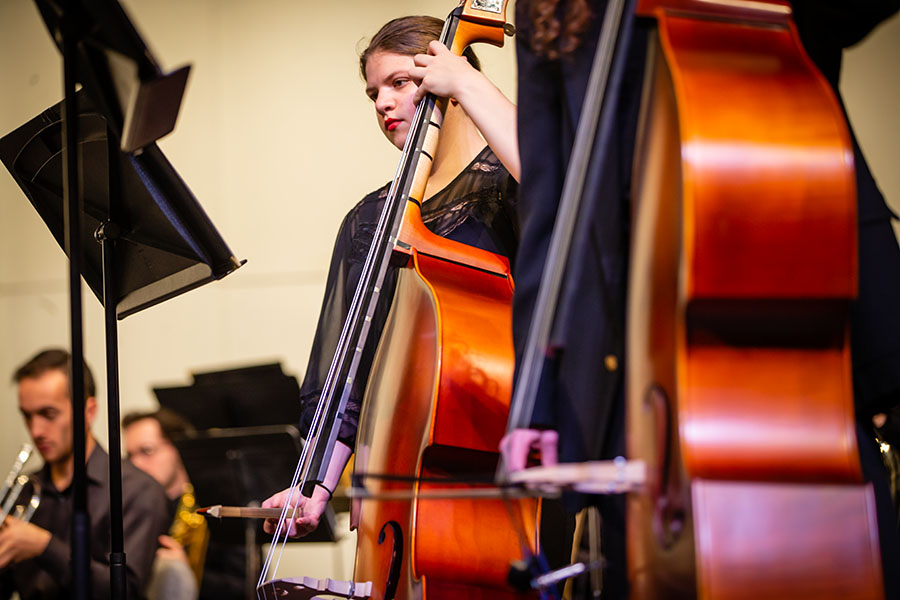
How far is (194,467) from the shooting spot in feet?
10.6

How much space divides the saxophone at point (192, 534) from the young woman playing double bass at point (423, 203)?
2.13m

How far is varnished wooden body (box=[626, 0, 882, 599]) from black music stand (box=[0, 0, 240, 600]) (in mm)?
646

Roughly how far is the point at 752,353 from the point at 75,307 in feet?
2.74

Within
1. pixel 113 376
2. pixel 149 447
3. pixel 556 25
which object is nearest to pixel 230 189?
pixel 149 447

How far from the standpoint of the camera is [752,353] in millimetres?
861

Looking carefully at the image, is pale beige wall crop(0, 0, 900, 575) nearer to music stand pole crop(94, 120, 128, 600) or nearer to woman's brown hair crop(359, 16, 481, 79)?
woman's brown hair crop(359, 16, 481, 79)

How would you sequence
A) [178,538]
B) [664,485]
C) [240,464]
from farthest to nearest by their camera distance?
[178,538]
[240,464]
[664,485]

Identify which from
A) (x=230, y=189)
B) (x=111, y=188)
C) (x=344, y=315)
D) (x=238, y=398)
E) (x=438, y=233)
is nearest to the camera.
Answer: (x=111, y=188)

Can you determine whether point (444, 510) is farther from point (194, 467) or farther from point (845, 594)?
point (194, 467)

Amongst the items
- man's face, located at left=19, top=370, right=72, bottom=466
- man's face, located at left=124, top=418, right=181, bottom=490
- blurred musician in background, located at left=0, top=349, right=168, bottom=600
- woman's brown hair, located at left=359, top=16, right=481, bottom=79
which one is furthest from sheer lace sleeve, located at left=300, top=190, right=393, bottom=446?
man's face, located at left=124, top=418, right=181, bottom=490

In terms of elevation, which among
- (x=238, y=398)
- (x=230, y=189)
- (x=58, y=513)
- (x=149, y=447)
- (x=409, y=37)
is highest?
(x=230, y=189)

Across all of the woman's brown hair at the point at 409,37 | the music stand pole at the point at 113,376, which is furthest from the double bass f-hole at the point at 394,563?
the woman's brown hair at the point at 409,37

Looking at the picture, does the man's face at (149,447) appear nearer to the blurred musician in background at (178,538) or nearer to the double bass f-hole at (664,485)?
the blurred musician in background at (178,538)

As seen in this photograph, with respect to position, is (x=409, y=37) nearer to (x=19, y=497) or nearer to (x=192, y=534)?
(x=19, y=497)
